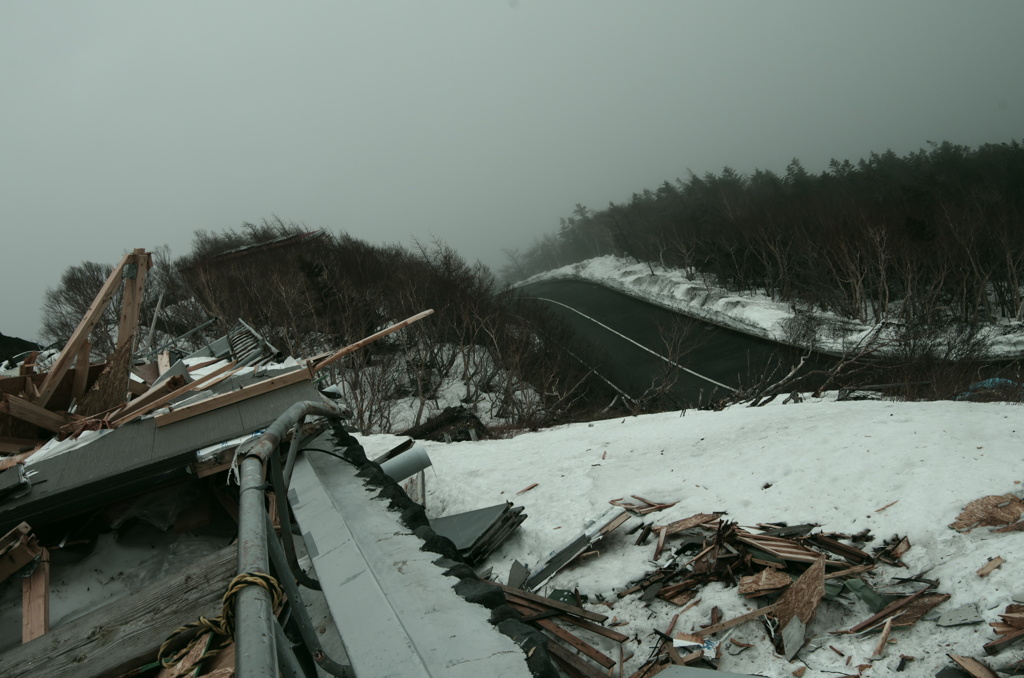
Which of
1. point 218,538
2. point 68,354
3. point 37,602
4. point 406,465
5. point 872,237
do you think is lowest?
point 872,237

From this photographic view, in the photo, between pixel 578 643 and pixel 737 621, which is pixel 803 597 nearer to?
pixel 737 621

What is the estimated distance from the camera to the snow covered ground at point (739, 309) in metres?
26.0

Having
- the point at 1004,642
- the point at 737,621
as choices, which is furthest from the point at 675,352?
the point at 1004,642

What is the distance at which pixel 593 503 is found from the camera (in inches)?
274

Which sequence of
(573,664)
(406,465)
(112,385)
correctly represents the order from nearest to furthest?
(573,664) → (406,465) → (112,385)

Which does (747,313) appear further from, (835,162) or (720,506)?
(835,162)

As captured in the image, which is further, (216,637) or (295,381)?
(295,381)

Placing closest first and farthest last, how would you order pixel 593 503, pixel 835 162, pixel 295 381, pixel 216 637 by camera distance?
pixel 216 637 → pixel 295 381 → pixel 593 503 → pixel 835 162

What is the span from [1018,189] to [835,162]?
19840mm

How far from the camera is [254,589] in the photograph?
1.31 metres

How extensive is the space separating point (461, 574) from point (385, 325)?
27.8 meters

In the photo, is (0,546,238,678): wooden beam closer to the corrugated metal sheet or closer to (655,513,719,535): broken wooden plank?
the corrugated metal sheet

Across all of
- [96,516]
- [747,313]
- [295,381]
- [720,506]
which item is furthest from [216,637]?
[747,313]

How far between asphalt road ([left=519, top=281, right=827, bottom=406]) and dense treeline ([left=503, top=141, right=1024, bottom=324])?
19.7 ft
